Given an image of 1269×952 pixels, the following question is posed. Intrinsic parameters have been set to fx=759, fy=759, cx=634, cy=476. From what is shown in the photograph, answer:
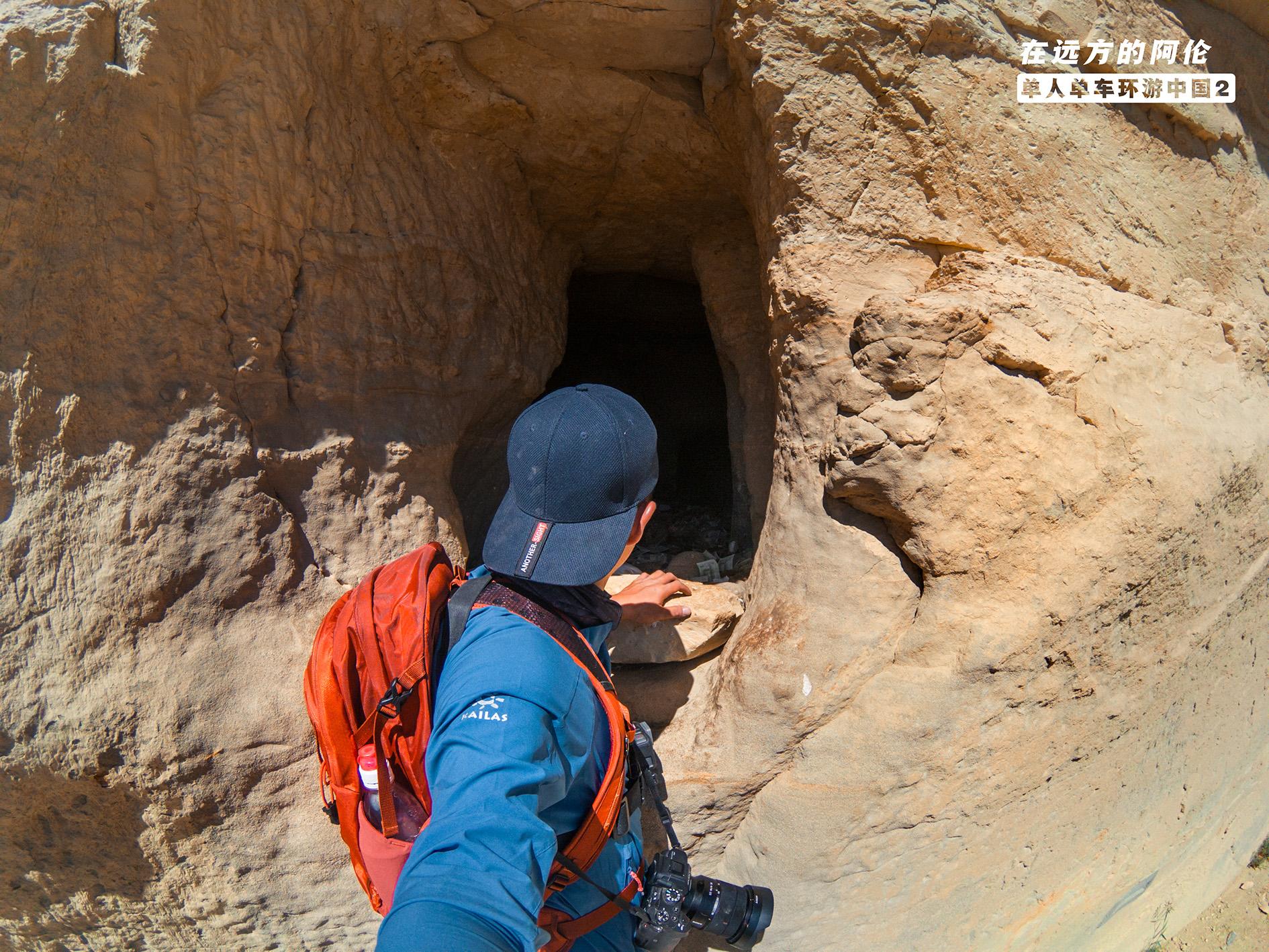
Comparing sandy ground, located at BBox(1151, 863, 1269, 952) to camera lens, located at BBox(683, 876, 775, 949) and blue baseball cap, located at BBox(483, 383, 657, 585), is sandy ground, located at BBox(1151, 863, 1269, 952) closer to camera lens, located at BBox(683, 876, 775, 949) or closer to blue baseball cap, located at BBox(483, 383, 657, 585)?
camera lens, located at BBox(683, 876, 775, 949)

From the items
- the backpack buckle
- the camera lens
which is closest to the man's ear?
the backpack buckle

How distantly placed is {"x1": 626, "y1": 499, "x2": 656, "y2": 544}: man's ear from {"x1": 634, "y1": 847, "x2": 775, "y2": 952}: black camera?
1.93 feet

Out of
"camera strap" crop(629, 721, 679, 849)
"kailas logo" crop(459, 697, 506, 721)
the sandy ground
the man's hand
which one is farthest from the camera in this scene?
the sandy ground

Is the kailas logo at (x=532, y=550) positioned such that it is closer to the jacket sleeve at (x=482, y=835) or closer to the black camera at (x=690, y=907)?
the jacket sleeve at (x=482, y=835)

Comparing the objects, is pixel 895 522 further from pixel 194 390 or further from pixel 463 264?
pixel 194 390

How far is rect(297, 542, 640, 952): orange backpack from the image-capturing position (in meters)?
1.10

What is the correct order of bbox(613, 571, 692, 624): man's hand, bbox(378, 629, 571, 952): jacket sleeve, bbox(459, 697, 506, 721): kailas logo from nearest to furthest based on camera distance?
bbox(378, 629, 571, 952): jacket sleeve
bbox(459, 697, 506, 721): kailas logo
bbox(613, 571, 692, 624): man's hand

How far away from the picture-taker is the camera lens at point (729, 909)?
4.42 feet

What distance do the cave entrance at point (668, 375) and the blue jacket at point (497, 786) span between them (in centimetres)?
192

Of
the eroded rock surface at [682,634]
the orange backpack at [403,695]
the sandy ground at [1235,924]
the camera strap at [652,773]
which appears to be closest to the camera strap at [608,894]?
the orange backpack at [403,695]

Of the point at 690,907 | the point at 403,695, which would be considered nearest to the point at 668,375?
the point at 690,907

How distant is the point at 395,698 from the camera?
108cm

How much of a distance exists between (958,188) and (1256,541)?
44.4 inches

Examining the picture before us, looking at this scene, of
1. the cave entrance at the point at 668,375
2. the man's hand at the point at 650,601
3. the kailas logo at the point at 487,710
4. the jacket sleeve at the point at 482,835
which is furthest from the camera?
the cave entrance at the point at 668,375
